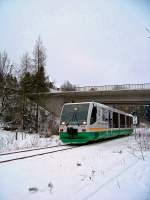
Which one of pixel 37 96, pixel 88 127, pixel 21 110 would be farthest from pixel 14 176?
pixel 37 96

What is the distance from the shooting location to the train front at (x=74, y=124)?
1598 centimetres

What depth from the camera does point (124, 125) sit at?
26.2 metres

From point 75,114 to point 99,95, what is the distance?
2029 centimetres

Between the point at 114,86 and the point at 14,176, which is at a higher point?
the point at 114,86

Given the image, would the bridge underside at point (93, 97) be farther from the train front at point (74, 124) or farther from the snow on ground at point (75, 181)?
the snow on ground at point (75, 181)

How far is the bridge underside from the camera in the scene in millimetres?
33844

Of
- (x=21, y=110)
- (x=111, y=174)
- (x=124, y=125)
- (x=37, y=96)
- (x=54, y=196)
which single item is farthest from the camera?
(x=37, y=96)

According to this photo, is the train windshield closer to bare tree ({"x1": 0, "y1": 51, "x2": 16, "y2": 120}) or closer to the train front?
the train front

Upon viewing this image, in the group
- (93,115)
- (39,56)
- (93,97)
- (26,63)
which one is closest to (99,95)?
(93,97)

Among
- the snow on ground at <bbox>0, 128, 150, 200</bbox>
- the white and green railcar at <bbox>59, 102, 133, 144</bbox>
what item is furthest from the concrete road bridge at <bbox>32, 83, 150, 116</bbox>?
Result: the snow on ground at <bbox>0, 128, 150, 200</bbox>

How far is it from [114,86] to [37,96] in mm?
10600

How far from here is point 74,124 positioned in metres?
16.4

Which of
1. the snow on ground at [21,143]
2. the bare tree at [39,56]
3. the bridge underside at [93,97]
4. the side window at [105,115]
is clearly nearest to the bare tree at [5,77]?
the snow on ground at [21,143]

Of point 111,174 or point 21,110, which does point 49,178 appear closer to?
point 111,174
